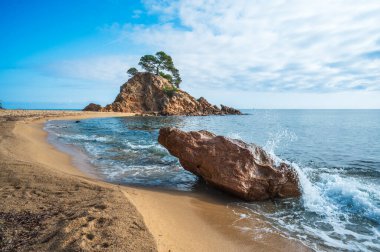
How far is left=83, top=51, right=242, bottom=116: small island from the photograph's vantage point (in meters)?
68.3

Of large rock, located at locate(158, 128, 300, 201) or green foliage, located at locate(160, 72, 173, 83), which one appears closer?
large rock, located at locate(158, 128, 300, 201)

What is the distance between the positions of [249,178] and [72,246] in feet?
17.3

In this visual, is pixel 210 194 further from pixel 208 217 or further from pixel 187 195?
pixel 208 217

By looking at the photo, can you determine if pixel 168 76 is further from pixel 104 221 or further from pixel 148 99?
pixel 104 221

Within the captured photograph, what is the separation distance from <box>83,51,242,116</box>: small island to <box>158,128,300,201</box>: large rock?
55.5 metres

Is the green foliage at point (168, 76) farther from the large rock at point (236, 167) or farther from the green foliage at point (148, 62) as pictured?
the large rock at point (236, 167)

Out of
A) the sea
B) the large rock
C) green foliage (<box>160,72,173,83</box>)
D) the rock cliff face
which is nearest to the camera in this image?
the sea

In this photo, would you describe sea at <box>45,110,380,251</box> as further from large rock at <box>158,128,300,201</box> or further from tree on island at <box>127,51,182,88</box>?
tree on island at <box>127,51,182,88</box>

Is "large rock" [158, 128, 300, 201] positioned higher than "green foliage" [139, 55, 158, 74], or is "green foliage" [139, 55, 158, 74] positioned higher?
"green foliage" [139, 55, 158, 74]

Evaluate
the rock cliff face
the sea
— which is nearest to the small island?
the rock cliff face

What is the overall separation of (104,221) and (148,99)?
68252mm

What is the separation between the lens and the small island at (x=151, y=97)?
68331 millimetres

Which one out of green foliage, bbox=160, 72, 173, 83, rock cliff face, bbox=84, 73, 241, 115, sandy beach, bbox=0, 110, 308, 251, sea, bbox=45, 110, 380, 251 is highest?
green foliage, bbox=160, 72, 173, 83

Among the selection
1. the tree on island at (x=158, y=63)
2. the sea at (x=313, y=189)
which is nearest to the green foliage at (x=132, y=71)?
the tree on island at (x=158, y=63)
